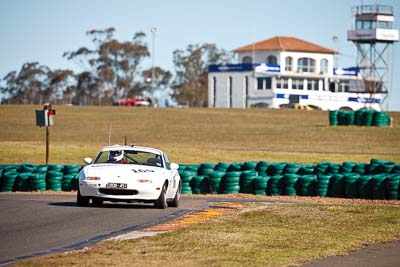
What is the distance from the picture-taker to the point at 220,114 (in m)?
88.7

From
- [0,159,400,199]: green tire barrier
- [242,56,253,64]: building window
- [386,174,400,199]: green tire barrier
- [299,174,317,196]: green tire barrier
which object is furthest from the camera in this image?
[242,56,253,64]: building window

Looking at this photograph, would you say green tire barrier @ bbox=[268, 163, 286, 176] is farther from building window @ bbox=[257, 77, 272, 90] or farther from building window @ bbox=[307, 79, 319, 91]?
building window @ bbox=[307, 79, 319, 91]

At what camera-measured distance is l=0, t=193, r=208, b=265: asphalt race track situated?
13.3 meters

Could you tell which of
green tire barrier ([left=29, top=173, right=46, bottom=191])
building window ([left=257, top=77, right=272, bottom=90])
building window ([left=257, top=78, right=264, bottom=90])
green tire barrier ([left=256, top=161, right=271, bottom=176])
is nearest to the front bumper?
green tire barrier ([left=29, top=173, right=46, bottom=191])

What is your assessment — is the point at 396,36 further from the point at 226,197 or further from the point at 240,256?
the point at 240,256

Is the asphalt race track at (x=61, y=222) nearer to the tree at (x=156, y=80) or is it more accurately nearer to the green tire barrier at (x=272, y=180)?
the green tire barrier at (x=272, y=180)


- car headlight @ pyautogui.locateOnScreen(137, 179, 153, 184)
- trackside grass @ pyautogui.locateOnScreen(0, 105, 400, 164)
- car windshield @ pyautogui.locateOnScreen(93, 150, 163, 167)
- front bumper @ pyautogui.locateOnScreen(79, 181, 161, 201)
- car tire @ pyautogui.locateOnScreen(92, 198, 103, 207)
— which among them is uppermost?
car windshield @ pyautogui.locateOnScreen(93, 150, 163, 167)

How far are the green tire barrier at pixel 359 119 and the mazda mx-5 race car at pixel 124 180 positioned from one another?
180 feet

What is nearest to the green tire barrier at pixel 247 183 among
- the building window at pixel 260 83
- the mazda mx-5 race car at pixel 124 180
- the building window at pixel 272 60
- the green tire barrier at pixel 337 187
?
the green tire barrier at pixel 337 187

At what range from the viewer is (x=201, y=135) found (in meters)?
68.6

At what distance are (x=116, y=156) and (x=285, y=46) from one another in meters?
101

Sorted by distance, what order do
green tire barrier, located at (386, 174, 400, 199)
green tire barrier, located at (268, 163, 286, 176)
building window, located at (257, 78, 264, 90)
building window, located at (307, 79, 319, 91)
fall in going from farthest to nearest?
building window, located at (307, 79, 319, 91), building window, located at (257, 78, 264, 90), green tire barrier, located at (268, 163, 286, 176), green tire barrier, located at (386, 174, 400, 199)

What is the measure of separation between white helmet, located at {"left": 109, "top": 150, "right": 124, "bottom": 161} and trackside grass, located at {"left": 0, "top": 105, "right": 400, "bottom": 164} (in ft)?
84.1

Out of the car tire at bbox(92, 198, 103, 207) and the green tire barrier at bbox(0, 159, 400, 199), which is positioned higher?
the car tire at bbox(92, 198, 103, 207)
